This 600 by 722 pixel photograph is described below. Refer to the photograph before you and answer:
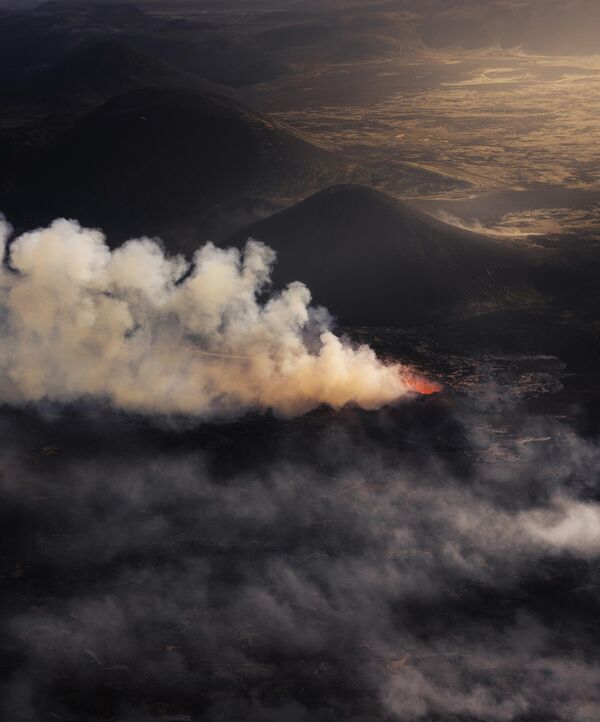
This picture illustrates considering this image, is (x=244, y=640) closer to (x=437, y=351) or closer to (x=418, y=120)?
(x=437, y=351)

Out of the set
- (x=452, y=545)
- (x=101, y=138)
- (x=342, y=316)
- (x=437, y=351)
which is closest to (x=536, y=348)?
(x=437, y=351)

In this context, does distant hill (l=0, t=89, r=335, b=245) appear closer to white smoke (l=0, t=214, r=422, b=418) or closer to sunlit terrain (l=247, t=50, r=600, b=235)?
sunlit terrain (l=247, t=50, r=600, b=235)

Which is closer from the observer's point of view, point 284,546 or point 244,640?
point 244,640

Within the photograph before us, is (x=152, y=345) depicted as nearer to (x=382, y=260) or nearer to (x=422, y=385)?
(x=422, y=385)

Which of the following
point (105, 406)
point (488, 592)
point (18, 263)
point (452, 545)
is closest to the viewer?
point (488, 592)

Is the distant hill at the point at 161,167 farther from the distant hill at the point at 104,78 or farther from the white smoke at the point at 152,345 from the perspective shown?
the distant hill at the point at 104,78

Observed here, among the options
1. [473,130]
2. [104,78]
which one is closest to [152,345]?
[473,130]

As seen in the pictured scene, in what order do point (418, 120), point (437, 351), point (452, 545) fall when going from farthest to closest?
1. point (418, 120)
2. point (437, 351)
3. point (452, 545)
